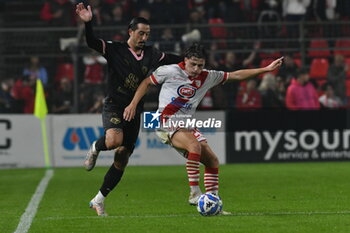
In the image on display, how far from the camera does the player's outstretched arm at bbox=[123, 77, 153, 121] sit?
1051 cm

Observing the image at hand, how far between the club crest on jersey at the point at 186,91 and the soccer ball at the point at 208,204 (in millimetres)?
1406

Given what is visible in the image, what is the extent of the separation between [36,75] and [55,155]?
2.29 meters

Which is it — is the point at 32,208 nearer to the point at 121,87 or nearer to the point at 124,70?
the point at 121,87

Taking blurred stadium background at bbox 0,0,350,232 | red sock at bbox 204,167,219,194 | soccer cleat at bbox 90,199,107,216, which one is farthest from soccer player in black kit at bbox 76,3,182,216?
blurred stadium background at bbox 0,0,350,232

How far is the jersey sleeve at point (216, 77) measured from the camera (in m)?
11.0

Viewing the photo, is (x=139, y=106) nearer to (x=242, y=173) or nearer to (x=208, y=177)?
(x=208, y=177)

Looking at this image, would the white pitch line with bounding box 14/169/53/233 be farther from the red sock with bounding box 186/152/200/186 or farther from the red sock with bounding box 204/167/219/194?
the red sock with bounding box 204/167/219/194

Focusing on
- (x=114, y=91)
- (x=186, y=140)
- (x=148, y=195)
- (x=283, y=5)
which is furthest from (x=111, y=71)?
(x=283, y=5)

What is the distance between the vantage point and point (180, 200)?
1262 cm

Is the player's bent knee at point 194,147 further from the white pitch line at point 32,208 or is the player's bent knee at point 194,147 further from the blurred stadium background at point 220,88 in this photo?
the blurred stadium background at point 220,88

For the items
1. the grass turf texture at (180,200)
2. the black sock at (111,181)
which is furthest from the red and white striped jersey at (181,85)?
the grass turf texture at (180,200)

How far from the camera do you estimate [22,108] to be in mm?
21844

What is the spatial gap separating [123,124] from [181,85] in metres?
0.84

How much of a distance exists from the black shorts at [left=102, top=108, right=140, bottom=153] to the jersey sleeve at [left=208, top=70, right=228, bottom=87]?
1.00 m
